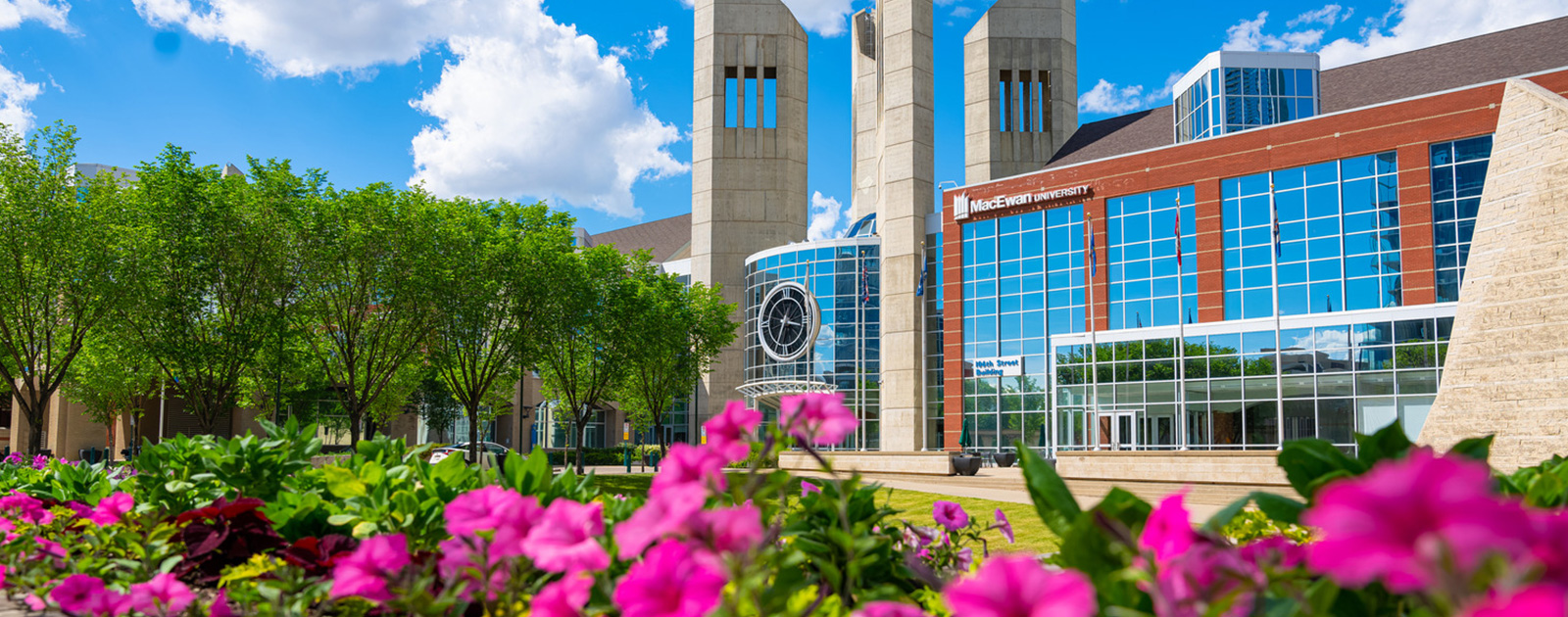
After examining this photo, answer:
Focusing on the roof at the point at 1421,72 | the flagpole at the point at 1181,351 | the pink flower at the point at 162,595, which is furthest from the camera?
the flagpole at the point at 1181,351

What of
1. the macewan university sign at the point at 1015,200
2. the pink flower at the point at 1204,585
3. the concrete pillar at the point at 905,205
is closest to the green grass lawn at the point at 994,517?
the pink flower at the point at 1204,585

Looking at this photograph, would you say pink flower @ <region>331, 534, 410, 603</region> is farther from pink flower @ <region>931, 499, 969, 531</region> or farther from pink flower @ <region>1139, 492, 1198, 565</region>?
pink flower @ <region>931, 499, 969, 531</region>

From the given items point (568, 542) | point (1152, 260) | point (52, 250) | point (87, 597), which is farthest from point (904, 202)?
point (568, 542)

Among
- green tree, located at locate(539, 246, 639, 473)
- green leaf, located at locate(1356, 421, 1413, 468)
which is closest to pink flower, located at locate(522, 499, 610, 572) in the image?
green leaf, located at locate(1356, 421, 1413, 468)

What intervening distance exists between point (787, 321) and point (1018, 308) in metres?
15.6

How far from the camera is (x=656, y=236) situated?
399 ft

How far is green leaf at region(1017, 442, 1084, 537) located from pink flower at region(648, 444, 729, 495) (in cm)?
83

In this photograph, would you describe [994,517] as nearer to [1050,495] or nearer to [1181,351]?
[1050,495]

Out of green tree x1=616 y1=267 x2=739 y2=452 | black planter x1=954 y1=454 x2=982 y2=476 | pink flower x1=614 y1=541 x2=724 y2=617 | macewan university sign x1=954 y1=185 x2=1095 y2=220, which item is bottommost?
black planter x1=954 y1=454 x2=982 y2=476

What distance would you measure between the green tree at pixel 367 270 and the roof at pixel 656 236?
86621 mm

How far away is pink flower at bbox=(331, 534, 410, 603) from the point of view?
2404 millimetres

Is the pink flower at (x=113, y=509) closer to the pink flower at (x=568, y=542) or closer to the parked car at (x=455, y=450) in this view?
the parked car at (x=455, y=450)

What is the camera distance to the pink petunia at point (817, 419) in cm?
214

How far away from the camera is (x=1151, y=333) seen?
42062 millimetres
